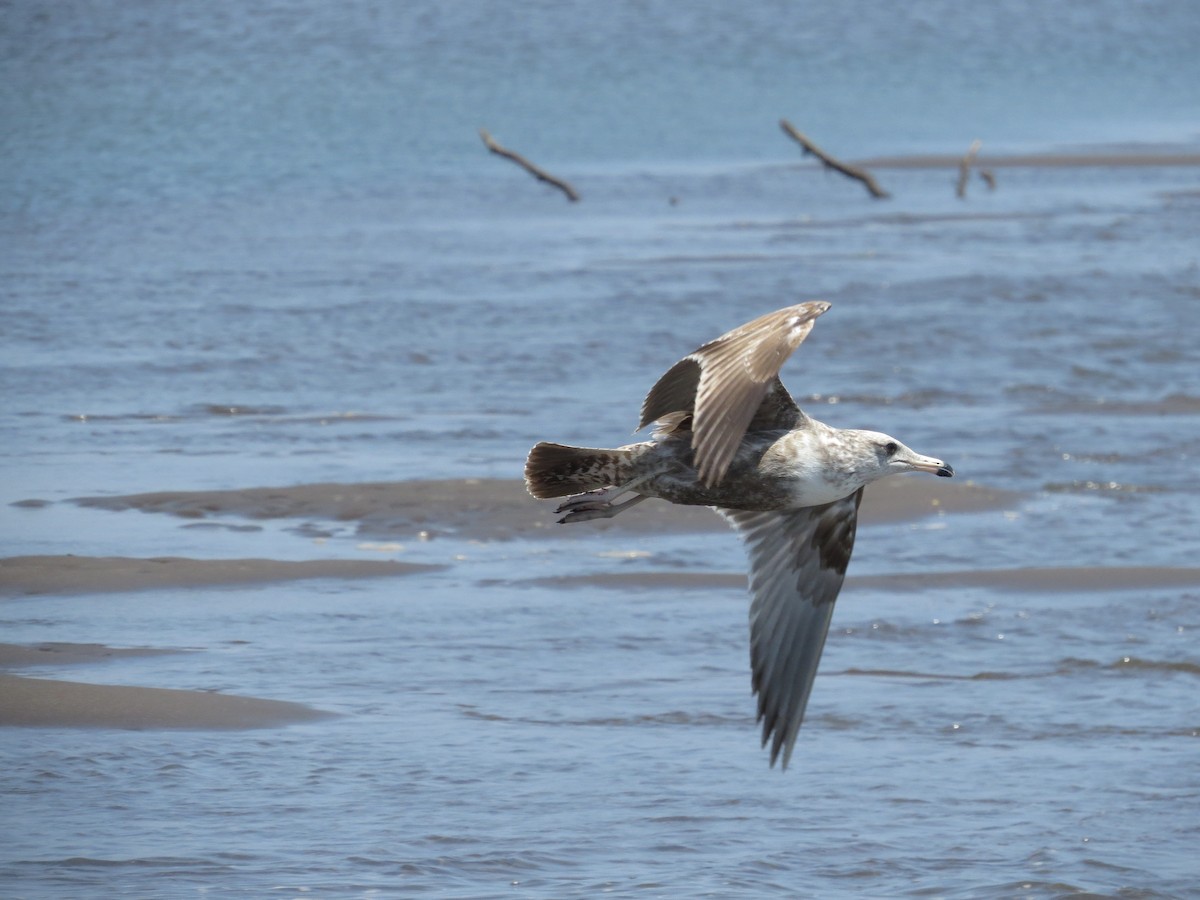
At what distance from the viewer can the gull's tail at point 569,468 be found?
558 centimetres

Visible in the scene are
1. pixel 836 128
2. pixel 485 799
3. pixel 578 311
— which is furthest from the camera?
pixel 836 128

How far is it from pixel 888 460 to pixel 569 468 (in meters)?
0.94

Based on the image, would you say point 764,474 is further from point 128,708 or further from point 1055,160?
point 1055,160

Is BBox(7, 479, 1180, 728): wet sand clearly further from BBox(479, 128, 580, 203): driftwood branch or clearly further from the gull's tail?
BBox(479, 128, 580, 203): driftwood branch

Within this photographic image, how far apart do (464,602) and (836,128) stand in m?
25.7

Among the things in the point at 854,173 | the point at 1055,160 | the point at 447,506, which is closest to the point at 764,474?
the point at 447,506

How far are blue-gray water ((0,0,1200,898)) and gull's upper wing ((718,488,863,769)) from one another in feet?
1.91

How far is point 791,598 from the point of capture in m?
6.22

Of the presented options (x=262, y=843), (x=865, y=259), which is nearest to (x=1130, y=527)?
(x=262, y=843)

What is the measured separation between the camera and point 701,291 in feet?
57.1

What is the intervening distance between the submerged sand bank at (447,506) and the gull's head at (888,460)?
470 centimetres

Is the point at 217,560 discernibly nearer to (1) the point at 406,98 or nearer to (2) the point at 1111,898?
(2) the point at 1111,898

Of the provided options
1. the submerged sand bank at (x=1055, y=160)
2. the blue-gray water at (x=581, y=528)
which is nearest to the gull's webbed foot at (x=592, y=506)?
the blue-gray water at (x=581, y=528)

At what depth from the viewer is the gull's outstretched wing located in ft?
16.2
